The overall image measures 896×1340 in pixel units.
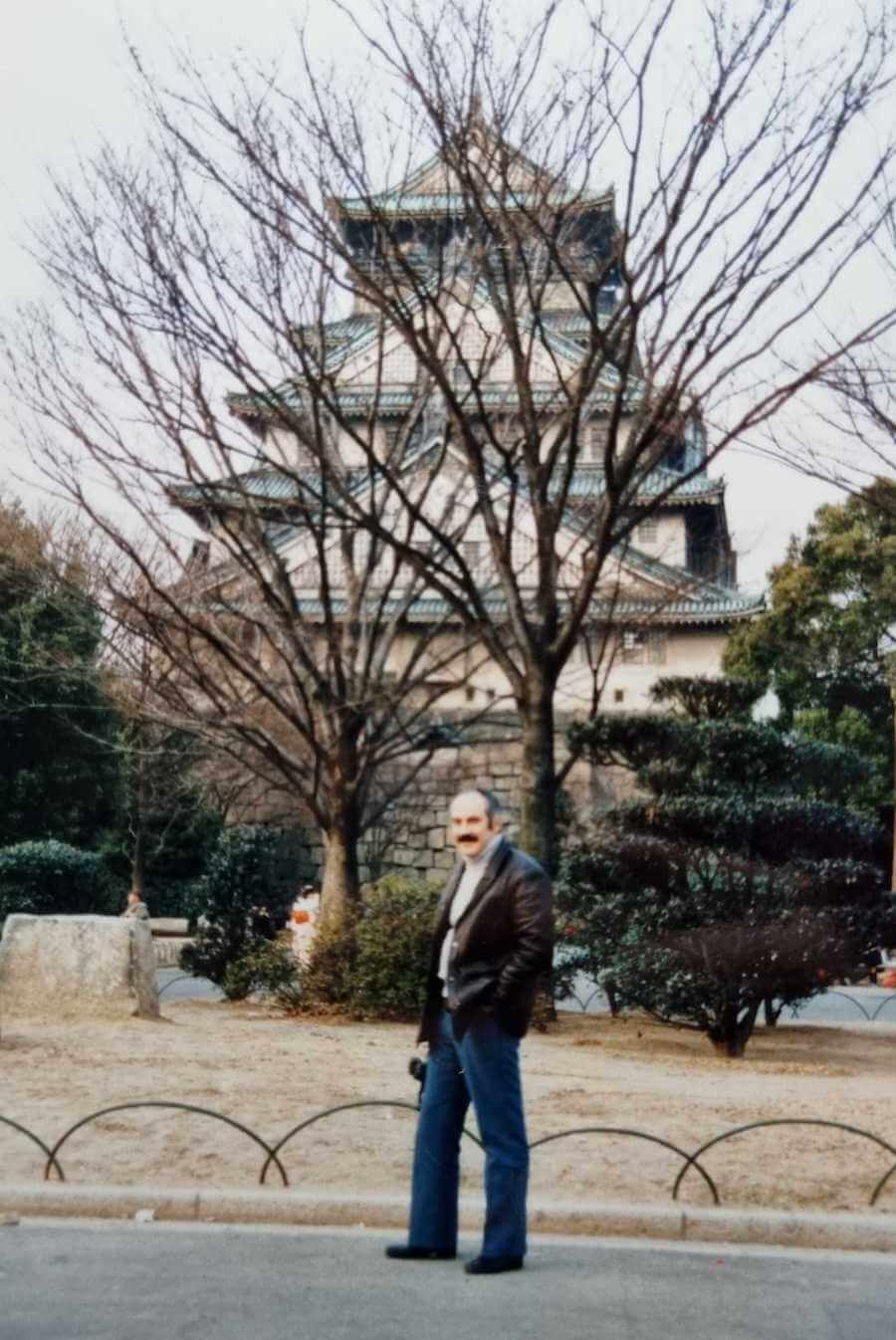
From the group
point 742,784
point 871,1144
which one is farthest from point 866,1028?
point 871,1144

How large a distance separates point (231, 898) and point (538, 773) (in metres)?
8.93

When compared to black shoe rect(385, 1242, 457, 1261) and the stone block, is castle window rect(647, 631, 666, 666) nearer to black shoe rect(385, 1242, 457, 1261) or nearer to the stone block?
the stone block

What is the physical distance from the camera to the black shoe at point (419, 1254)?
6.24m

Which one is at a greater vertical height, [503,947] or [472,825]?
[472,825]

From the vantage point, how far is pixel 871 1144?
817 centimetres

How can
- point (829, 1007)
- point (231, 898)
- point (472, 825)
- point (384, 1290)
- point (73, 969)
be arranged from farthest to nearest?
point (231, 898) → point (829, 1007) → point (73, 969) → point (472, 825) → point (384, 1290)

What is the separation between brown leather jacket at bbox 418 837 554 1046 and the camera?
6020 millimetres

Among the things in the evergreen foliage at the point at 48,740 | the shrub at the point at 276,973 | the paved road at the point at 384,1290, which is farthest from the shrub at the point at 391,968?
the evergreen foliage at the point at 48,740

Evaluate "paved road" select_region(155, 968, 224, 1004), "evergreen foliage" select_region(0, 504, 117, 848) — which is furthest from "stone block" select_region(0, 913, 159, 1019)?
"evergreen foliage" select_region(0, 504, 117, 848)

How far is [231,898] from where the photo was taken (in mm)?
23125

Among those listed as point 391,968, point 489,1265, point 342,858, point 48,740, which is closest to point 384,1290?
point 489,1265

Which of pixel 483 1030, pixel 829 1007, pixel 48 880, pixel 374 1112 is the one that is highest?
pixel 48 880

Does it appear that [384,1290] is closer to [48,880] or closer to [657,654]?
[48,880]

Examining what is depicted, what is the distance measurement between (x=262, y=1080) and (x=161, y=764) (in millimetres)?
28058
